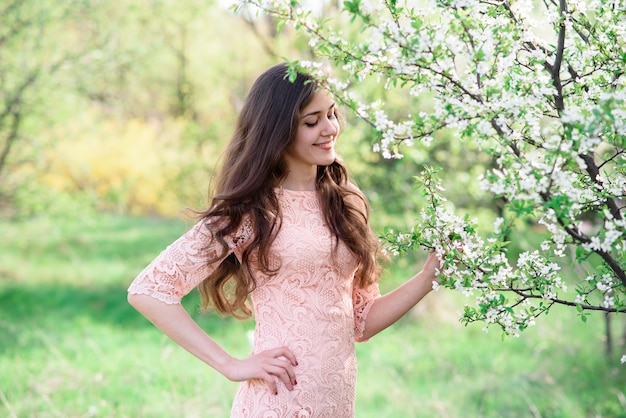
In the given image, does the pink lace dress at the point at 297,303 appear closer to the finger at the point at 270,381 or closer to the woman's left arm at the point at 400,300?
the finger at the point at 270,381

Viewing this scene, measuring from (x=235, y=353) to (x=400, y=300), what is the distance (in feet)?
14.4

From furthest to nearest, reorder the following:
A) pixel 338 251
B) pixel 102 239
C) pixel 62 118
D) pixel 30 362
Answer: pixel 102 239
pixel 62 118
pixel 30 362
pixel 338 251

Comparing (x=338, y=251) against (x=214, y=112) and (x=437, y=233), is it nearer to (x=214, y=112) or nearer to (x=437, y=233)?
(x=437, y=233)

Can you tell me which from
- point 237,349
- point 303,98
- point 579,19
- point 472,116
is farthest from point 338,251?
point 237,349

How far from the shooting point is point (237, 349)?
6996 mm

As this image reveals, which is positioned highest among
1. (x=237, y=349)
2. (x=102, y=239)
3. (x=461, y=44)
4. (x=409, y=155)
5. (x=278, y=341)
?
(x=102, y=239)

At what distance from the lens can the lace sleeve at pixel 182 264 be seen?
7.97 feet

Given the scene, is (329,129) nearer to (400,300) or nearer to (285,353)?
(400,300)

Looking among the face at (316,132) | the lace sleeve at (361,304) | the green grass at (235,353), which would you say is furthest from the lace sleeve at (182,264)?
the green grass at (235,353)

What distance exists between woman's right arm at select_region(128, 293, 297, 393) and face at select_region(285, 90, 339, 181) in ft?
2.15

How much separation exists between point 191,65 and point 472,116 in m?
17.1

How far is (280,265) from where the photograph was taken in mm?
2482

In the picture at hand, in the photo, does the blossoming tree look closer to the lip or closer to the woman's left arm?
the woman's left arm

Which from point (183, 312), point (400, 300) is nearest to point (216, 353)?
point (183, 312)
